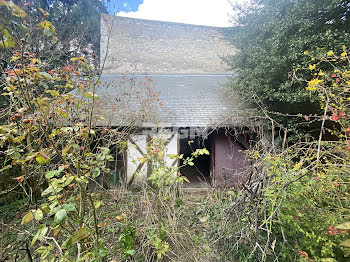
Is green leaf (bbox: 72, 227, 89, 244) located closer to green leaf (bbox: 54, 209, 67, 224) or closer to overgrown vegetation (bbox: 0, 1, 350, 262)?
overgrown vegetation (bbox: 0, 1, 350, 262)

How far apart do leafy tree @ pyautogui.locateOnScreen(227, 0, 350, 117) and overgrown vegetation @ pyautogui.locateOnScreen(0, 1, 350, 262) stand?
2.0 inches

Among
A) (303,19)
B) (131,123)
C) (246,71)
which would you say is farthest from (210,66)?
(131,123)

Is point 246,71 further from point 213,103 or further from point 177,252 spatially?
point 177,252

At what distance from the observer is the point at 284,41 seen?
14.8 ft

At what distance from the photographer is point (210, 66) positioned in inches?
470

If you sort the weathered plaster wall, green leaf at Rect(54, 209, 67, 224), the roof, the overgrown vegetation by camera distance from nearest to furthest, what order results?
1. green leaf at Rect(54, 209, 67, 224)
2. the overgrown vegetation
3. the roof
4. the weathered plaster wall

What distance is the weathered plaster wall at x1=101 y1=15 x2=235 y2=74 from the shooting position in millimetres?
10906

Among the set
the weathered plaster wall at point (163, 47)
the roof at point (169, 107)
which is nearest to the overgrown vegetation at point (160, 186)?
the roof at point (169, 107)

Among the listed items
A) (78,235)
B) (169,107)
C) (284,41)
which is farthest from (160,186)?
(284,41)

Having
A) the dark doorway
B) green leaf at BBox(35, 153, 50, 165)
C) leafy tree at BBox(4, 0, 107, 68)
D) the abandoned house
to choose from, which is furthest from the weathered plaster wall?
green leaf at BBox(35, 153, 50, 165)

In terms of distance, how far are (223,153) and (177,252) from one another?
3.37m

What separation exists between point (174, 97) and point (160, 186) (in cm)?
460

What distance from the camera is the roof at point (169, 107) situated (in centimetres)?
468

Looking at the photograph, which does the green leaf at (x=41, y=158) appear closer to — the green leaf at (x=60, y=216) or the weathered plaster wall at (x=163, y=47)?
the green leaf at (x=60, y=216)
